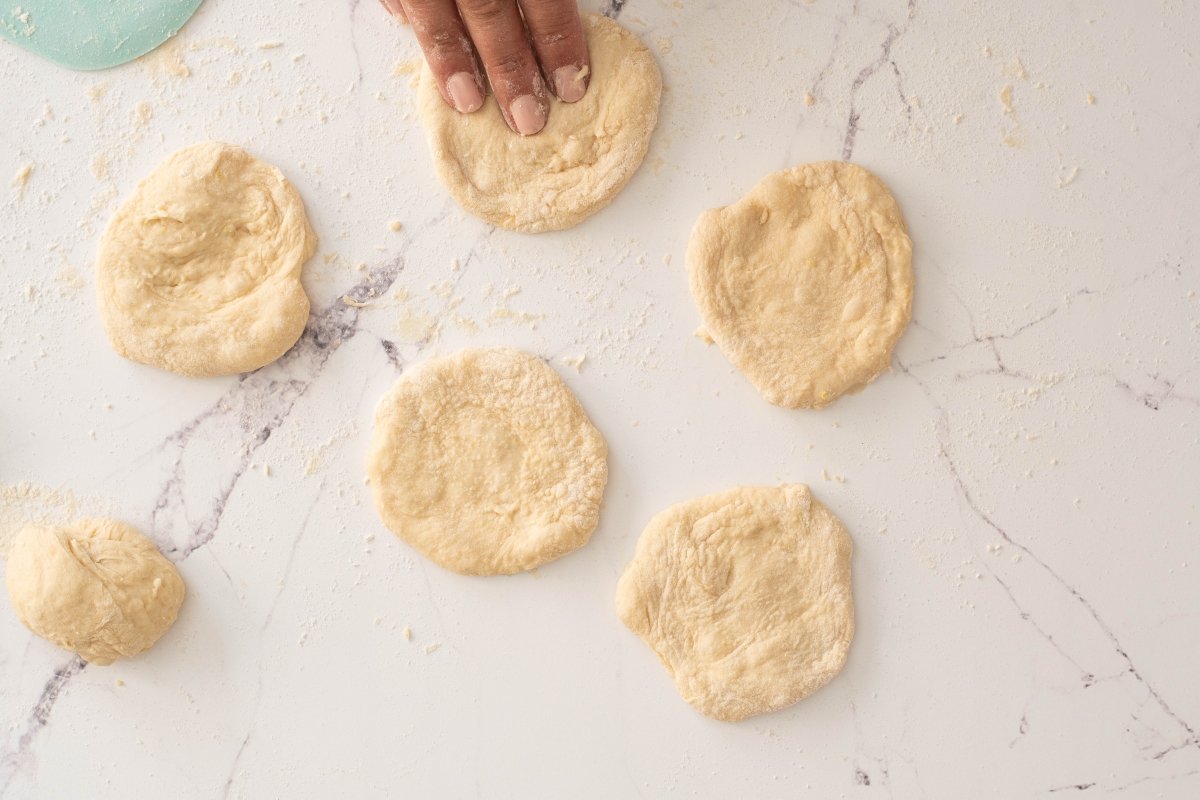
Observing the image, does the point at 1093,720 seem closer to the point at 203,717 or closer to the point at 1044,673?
the point at 1044,673

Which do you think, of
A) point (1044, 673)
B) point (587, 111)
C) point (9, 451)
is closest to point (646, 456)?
point (587, 111)

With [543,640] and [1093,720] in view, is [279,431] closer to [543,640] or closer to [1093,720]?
[543,640]

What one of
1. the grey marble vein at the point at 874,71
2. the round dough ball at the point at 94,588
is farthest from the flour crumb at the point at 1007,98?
the round dough ball at the point at 94,588

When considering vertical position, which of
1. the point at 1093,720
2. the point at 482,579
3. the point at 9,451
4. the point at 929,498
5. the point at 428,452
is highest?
the point at 9,451

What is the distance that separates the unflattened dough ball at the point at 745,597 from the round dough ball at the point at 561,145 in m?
0.47

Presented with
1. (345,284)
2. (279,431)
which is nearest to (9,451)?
(279,431)

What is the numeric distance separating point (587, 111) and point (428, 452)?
0.53 m

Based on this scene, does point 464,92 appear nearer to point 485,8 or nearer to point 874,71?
point 485,8

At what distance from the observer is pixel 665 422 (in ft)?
4.57

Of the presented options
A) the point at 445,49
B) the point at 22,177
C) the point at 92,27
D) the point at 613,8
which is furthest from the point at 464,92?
the point at 22,177

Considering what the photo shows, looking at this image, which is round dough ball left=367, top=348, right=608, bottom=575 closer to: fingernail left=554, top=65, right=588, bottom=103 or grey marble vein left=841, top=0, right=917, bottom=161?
fingernail left=554, top=65, right=588, bottom=103

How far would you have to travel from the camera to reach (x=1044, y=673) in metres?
1.39

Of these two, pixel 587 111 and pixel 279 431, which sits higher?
pixel 587 111

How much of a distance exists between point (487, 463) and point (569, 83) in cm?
55
